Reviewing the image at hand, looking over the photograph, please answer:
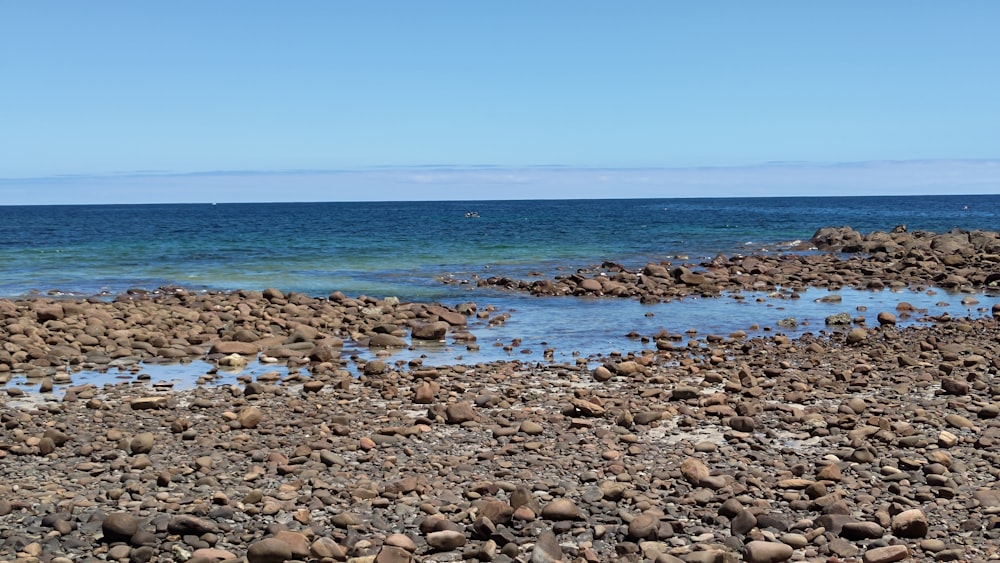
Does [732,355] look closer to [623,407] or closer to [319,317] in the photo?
[623,407]

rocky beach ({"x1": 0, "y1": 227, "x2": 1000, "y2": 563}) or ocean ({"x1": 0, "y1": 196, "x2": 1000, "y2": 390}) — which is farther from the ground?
rocky beach ({"x1": 0, "y1": 227, "x2": 1000, "y2": 563})

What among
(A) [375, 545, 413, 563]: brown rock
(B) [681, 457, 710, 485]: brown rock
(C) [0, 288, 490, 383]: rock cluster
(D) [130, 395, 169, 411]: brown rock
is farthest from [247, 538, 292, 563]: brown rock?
(C) [0, 288, 490, 383]: rock cluster

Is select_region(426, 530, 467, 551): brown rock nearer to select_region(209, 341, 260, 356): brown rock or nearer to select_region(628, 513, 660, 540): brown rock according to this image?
select_region(628, 513, 660, 540): brown rock

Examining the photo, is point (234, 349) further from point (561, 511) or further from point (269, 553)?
point (561, 511)

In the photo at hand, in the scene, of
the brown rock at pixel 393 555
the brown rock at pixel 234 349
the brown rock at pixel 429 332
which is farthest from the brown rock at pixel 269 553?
the brown rock at pixel 429 332

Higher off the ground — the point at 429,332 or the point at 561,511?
the point at 561,511

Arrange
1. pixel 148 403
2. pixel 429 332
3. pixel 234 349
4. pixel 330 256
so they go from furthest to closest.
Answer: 1. pixel 330 256
2. pixel 429 332
3. pixel 234 349
4. pixel 148 403

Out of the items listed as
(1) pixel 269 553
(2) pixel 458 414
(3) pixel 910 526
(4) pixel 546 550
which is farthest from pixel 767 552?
(2) pixel 458 414

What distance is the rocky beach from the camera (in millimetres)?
6691

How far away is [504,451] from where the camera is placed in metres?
8.91

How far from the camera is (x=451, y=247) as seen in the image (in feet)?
157

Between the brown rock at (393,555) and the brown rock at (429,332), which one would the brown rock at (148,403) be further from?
the brown rock at (429,332)

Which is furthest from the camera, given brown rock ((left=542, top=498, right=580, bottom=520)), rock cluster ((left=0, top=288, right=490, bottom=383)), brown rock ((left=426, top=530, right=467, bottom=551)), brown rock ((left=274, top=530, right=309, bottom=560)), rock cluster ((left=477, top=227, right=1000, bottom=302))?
rock cluster ((left=477, top=227, right=1000, bottom=302))

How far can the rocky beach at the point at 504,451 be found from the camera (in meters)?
6.69
